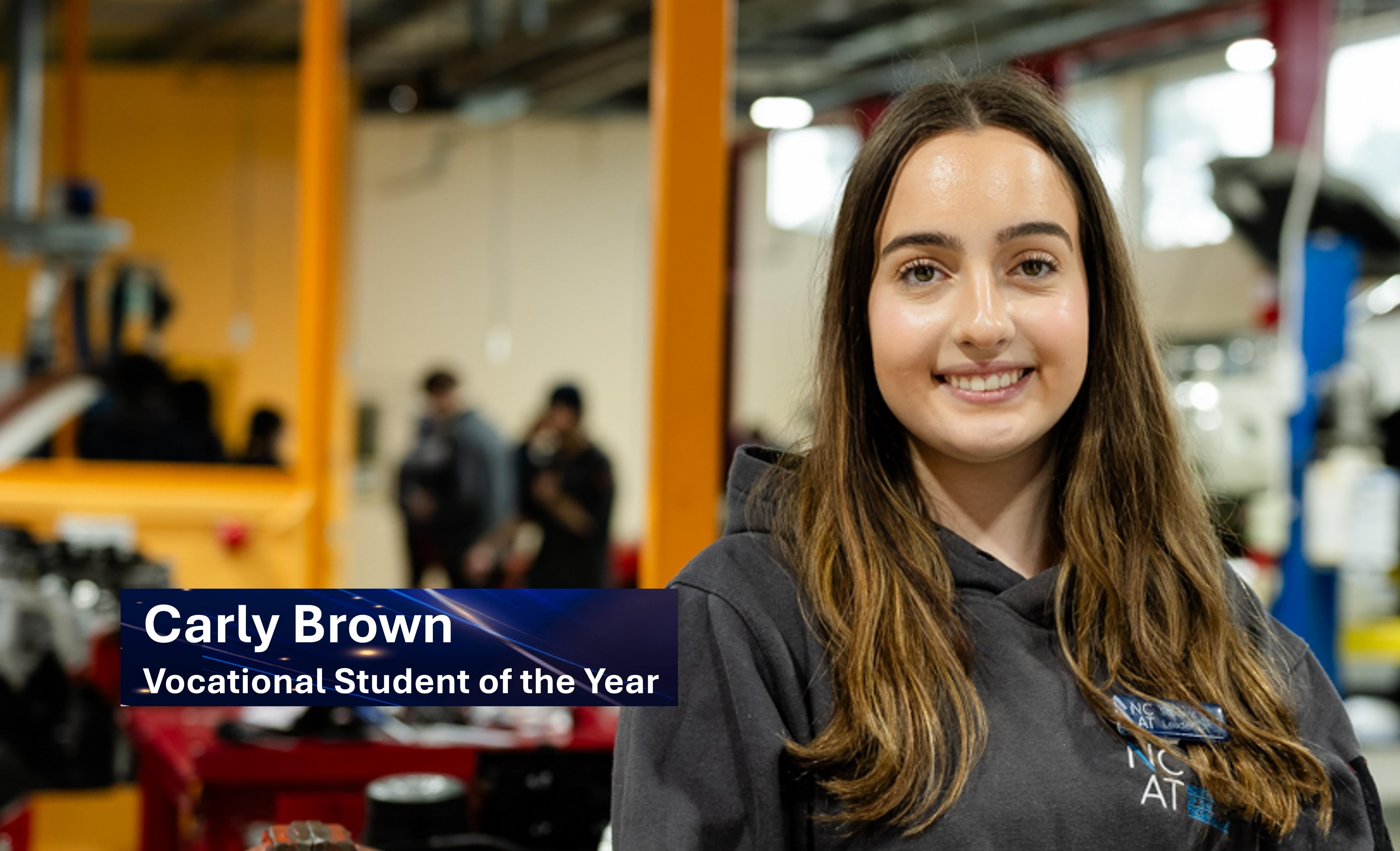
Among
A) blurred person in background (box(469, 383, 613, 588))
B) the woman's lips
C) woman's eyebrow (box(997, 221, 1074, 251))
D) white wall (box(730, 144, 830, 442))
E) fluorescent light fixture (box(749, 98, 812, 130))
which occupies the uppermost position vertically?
fluorescent light fixture (box(749, 98, 812, 130))

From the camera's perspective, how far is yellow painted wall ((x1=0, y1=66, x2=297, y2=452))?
12000mm

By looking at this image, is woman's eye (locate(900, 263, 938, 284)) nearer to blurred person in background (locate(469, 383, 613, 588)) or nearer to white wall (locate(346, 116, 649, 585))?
blurred person in background (locate(469, 383, 613, 588))

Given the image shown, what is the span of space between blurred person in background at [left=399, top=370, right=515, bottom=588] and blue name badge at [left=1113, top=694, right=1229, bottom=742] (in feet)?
24.0

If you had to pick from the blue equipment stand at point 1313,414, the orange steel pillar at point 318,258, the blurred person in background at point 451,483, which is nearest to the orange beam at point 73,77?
the blurred person in background at point 451,483

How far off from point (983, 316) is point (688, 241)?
1.12 meters

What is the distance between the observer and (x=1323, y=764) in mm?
1299

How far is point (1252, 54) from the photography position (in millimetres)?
9234

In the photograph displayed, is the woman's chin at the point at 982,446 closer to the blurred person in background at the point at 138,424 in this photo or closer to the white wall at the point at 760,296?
the blurred person in background at the point at 138,424

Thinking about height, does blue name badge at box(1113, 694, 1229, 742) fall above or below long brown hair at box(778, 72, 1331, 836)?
below

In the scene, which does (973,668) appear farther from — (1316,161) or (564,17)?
(564,17)

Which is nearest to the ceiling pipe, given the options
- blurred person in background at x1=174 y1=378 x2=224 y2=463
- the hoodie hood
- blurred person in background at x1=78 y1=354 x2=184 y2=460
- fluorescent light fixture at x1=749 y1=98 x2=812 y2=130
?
blurred person in background at x1=174 y1=378 x2=224 y2=463

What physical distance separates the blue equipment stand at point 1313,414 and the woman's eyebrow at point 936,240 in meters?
3.38

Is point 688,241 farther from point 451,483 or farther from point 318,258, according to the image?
point 451,483

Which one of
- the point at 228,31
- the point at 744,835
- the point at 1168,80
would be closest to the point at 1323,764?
the point at 744,835
